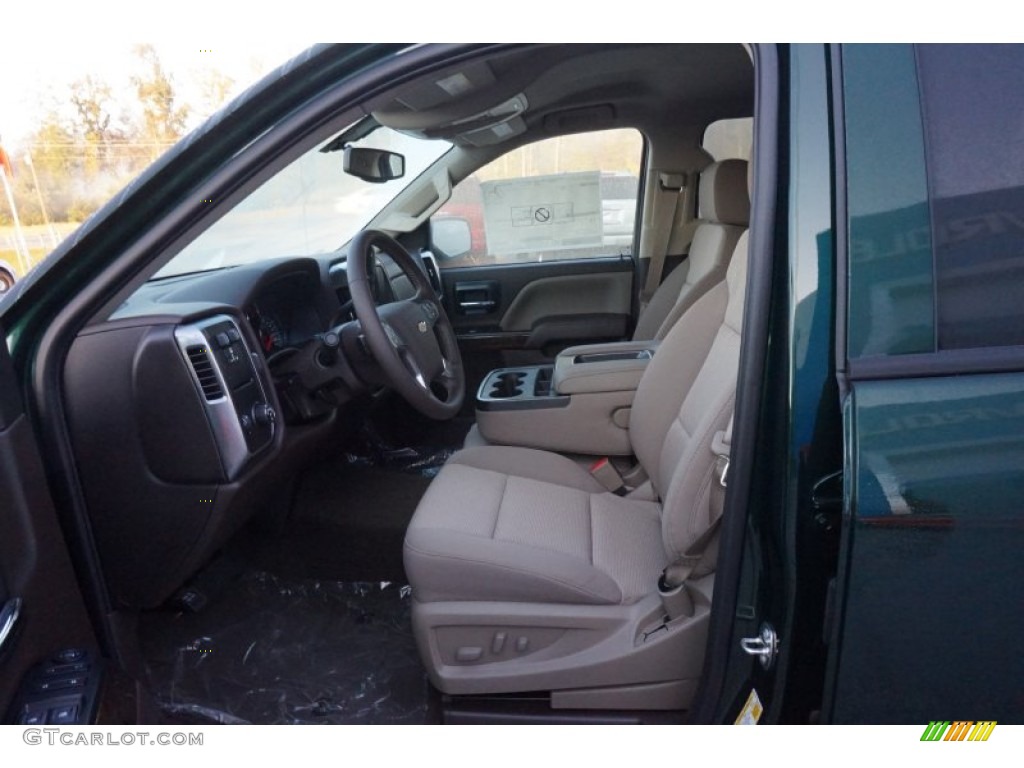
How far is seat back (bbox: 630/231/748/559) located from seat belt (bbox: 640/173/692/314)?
4.24ft

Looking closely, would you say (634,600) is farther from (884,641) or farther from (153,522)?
(153,522)

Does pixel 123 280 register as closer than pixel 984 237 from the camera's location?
No

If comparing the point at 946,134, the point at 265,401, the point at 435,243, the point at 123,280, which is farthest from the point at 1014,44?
the point at 435,243

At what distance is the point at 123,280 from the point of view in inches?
48.9

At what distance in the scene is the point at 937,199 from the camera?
887mm

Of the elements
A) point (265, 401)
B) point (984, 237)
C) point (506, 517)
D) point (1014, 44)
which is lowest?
point (506, 517)

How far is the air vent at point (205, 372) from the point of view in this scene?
1466 mm

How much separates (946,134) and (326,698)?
169 centimetres

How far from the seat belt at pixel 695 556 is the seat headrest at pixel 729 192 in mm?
1375

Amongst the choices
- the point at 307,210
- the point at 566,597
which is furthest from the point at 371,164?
the point at 566,597

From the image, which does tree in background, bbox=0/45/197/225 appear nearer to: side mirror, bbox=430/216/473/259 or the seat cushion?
side mirror, bbox=430/216/473/259

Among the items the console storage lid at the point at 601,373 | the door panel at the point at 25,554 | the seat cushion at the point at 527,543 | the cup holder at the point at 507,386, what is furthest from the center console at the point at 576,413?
the door panel at the point at 25,554

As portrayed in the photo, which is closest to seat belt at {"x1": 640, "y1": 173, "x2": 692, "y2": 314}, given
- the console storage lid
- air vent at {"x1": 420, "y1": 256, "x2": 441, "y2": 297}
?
the console storage lid

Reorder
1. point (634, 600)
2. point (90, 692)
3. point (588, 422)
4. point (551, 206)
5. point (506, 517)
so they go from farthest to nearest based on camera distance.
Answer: point (551, 206) → point (588, 422) → point (506, 517) → point (634, 600) → point (90, 692)
